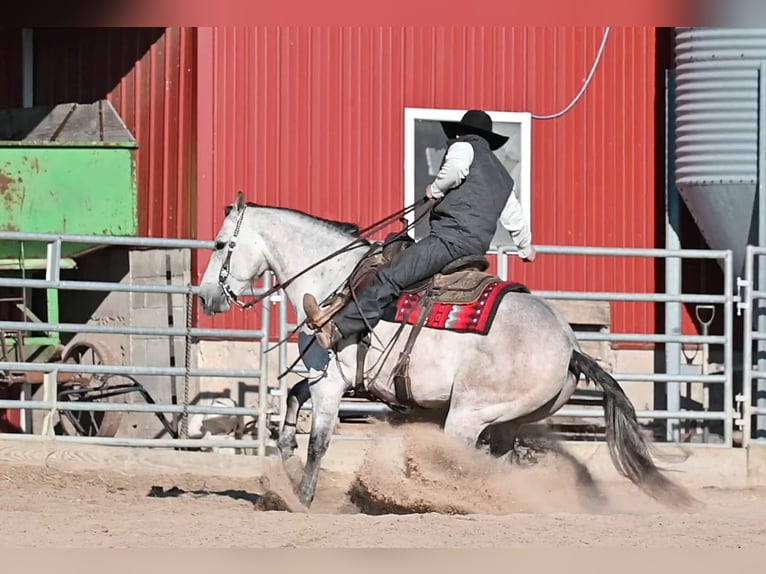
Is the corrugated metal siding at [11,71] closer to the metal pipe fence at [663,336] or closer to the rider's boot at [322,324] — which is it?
the metal pipe fence at [663,336]

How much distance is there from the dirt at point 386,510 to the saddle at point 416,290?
39 cm

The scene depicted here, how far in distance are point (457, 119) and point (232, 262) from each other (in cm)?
491

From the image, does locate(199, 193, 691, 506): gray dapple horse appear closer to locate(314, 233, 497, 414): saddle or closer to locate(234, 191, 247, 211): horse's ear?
locate(314, 233, 497, 414): saddle

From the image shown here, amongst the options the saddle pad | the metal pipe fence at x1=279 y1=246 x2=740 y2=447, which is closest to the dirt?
the saddle pad

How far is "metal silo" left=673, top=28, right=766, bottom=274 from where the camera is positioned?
420 inches

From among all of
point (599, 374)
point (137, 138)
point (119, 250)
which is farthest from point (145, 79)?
point (599, 374)

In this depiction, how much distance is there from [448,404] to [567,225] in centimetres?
550

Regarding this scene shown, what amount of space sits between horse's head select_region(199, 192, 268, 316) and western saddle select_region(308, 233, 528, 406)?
674 millimetres

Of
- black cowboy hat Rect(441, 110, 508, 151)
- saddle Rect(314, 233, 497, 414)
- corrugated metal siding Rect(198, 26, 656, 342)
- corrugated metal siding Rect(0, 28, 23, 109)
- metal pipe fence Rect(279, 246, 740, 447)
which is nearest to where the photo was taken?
saddle Rect(314, 233, 497, 414)

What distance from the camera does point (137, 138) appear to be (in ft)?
37.6

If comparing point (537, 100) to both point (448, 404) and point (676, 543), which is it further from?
point (676, 543)

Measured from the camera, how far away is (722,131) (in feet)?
35.5

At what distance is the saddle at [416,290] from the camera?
6.41 m

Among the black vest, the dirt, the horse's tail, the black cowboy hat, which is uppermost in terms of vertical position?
the black cowboy hat
